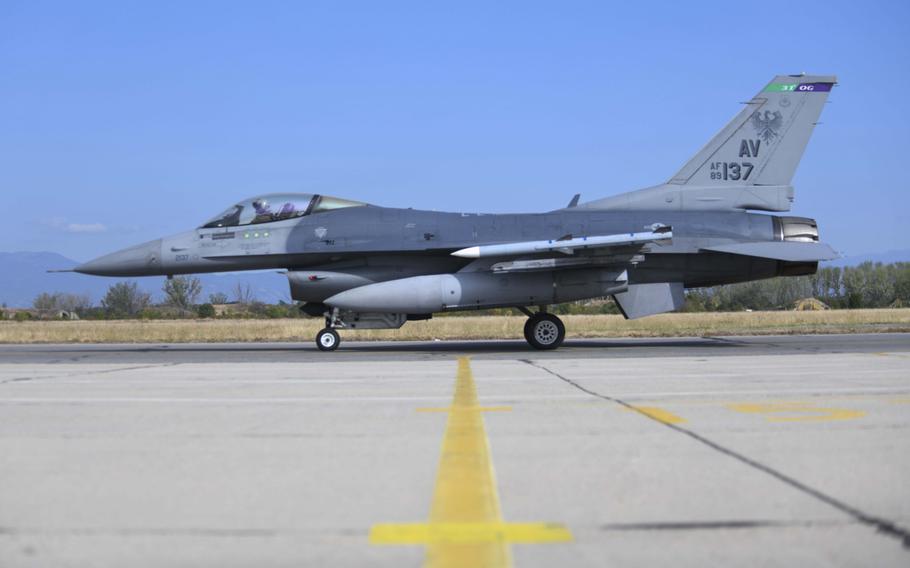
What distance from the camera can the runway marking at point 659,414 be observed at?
6.08 m

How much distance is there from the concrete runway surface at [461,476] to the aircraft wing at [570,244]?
8129mm

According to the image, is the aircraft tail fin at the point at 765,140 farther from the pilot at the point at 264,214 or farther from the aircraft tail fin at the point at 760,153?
the pilot at the point at 264,214

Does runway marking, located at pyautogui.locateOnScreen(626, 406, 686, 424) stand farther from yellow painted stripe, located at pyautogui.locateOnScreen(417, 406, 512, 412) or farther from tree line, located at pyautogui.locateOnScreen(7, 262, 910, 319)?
tree line, located at pyautogui.locateOnScreen(7, 262, 910, 319)

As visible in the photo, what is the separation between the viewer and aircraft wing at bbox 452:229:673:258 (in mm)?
16406

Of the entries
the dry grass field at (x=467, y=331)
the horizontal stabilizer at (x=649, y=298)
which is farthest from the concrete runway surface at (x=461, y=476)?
the dry grass field at (x=467, y=331)

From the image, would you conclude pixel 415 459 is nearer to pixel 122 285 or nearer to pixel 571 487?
pixel 571 487

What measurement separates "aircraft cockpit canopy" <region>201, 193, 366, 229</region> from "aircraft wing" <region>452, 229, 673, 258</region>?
11.1 ft

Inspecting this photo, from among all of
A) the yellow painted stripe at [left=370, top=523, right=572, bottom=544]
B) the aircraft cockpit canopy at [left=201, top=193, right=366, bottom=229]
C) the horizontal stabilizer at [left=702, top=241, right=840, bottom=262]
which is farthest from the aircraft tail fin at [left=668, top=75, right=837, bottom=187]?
the yellow painted stripe at [left=370, top=523, right=572, bottom=544]

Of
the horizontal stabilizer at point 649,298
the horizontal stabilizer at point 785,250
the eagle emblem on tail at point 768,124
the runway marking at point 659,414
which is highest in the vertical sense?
the eagle emblem on tail at point 768,124

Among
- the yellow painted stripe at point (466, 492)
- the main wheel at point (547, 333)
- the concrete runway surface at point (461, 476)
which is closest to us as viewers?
the yellow painted stripe at point (466, 492)

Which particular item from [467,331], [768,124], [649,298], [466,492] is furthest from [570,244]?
[466,492]

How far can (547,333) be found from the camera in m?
17.6

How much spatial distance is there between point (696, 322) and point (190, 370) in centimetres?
2276

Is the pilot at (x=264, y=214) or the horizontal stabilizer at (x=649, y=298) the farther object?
the pilot at (x=264, y=214)
